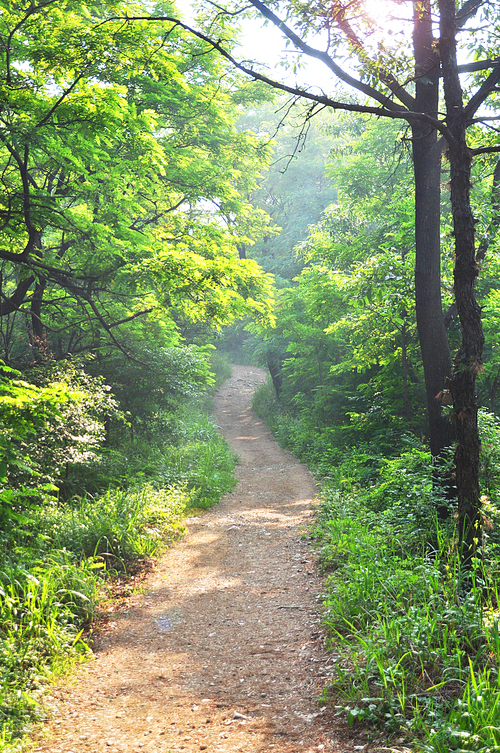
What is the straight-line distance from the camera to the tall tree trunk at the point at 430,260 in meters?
5.86

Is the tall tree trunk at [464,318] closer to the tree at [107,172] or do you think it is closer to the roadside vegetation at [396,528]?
the roadside vegetation at [396,528]

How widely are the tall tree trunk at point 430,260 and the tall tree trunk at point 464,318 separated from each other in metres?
1.74

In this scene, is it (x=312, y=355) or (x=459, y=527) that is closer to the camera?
(x=459, y=527)

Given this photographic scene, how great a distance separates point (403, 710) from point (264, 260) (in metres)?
26.4

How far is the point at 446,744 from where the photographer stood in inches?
104

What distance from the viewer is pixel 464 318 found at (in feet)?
13.2

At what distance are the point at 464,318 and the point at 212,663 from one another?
3696mm

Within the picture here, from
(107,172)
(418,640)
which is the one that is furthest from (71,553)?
(107,172)

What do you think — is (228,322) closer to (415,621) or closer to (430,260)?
(430,260)

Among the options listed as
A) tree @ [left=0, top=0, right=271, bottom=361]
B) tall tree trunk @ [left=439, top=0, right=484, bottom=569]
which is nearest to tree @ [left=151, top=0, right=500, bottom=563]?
tall tree trunk @ [left=439, top=0, right=484, bottom=569]

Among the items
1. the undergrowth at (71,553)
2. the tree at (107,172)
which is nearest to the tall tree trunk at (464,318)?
the tree at (107,172)

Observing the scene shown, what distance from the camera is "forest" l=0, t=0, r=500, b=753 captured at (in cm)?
383

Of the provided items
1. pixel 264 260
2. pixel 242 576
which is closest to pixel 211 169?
pixel 242 576

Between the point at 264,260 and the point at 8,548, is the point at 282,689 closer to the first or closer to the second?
the point at 8,548
